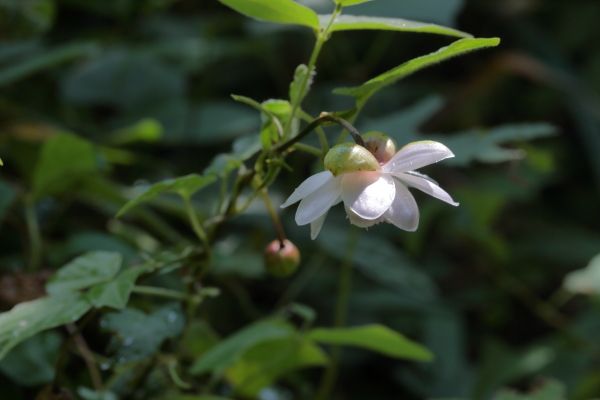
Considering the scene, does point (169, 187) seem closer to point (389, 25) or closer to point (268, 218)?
point (389, 25)

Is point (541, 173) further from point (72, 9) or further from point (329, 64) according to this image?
point (72, 9)

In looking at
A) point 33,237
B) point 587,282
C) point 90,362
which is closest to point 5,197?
point 33,237

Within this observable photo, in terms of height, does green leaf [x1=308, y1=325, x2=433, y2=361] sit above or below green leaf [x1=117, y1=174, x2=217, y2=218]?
above

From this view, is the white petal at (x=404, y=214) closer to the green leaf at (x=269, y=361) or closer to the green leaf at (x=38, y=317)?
the green leaf at (x=38, y=317)

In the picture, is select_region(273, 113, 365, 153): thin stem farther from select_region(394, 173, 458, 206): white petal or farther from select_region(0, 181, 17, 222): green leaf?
select_region(0, 181, 17, 222): green leaf

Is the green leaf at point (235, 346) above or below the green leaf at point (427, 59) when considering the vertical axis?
below

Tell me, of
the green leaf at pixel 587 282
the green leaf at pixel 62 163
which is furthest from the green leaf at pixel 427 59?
the green leaf at pixel 587 282

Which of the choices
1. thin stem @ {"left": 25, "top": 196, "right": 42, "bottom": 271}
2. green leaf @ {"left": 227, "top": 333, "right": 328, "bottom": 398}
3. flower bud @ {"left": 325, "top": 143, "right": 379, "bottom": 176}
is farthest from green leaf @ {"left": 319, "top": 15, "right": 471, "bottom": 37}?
thin stem @ {"left": 25, "top": 196, "right": 42, "bottom": 271}

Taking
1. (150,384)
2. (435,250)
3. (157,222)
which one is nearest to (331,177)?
(150,384)
